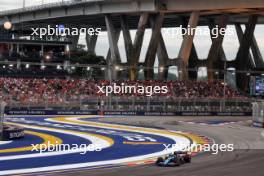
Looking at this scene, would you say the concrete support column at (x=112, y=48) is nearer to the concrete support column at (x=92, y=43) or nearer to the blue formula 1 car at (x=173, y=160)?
the concrete support column at (x=92, y=43)

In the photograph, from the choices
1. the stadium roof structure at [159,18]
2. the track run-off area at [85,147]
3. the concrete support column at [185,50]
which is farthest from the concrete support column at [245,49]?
the track run-off area at [85,147]

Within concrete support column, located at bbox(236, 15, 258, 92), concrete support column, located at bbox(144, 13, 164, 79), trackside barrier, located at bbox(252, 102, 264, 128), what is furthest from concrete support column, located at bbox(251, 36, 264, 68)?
trackside barrier, located at bbox(252, 102, 264, 128)

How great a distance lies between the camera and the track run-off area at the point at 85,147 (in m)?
21.8

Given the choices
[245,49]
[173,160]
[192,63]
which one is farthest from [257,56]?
[173,160]

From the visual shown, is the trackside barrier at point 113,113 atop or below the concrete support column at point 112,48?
below

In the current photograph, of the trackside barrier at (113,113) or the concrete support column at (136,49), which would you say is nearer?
the trackside barrier at (113,113)

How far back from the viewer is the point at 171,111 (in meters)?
59.5

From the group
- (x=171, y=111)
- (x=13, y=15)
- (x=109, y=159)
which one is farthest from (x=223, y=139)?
(x=13, y=15)

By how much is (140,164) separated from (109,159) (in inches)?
80.9

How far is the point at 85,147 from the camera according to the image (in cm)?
2827

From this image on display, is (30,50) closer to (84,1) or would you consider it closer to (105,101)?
(84,1)

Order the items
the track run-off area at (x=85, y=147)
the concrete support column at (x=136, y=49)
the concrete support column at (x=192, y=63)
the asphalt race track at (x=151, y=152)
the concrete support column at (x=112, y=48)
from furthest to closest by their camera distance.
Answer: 1. the concrete support column at (x=192, y=63)
2. the concrete support column at (x=112, y=48)
3. the concrete support column at (x=136, y=49)
4. the track run-off area at (x=85, y=147)
5. the asphalt race track at (x=151, y=152)

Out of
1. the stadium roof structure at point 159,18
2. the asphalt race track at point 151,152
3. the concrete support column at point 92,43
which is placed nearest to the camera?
the asphalt race track at point 151,152

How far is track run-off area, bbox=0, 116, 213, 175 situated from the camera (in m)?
21.8
